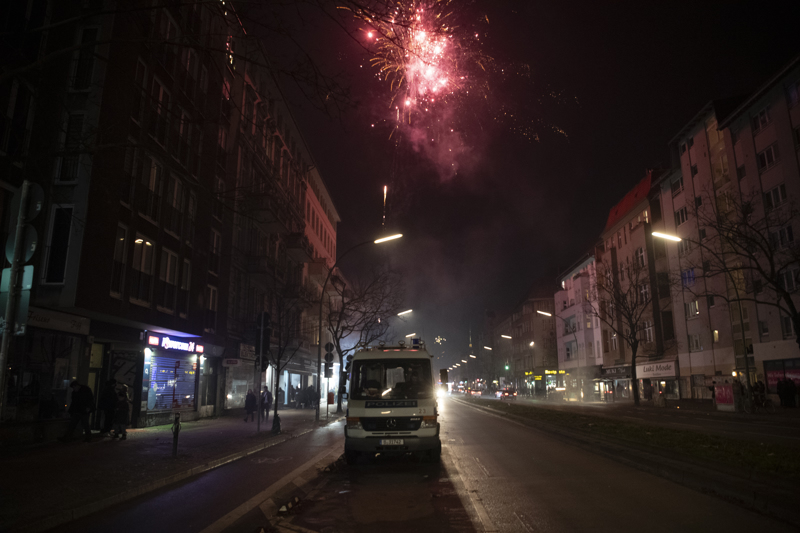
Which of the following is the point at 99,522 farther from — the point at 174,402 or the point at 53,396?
the point at 174,402

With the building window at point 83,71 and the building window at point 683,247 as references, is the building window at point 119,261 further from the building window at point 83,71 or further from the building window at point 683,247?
the building window at point 683,247

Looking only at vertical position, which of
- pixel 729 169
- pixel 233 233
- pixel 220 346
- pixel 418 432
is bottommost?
pixel 418 432

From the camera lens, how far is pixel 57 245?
16750mm

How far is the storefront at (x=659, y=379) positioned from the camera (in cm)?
4572

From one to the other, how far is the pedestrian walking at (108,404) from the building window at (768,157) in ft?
121

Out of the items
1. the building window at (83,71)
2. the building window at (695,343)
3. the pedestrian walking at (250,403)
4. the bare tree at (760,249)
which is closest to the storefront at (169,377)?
the pedestrian walking at (250,403)

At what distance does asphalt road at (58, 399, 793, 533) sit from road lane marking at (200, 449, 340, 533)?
0.05 ft

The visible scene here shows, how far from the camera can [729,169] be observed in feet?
125

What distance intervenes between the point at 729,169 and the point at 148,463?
40061mm

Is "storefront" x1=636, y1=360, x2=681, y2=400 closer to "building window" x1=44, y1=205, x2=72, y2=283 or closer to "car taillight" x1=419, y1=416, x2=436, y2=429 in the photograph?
"car taillight" x1=419, y1=416, x2=436, y2=429

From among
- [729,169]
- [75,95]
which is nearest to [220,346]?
[75,95]

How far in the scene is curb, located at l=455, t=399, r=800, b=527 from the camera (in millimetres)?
6785

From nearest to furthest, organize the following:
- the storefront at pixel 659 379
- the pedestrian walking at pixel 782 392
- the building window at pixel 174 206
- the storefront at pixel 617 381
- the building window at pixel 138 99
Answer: the building window at pixel 138 99 < the building window at pixel 174 206 < the pedestrian walking at pixel 782 392 < the storefront at pixel 659 379 < the storefront at pixel 617 381

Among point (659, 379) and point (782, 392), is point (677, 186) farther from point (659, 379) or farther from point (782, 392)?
point (782, 392)
